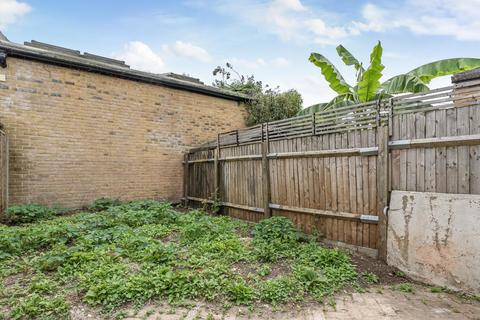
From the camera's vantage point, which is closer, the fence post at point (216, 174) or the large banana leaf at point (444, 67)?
the large banana leaf at point (444, 67)

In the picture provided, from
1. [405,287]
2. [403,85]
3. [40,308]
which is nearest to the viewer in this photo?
[40,308]

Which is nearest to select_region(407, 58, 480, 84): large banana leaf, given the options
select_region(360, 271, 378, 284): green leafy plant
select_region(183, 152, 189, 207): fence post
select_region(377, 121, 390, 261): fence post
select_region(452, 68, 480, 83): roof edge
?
select_region(452, 68, 480, 83): roof edge

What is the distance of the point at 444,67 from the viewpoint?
659 centimetres

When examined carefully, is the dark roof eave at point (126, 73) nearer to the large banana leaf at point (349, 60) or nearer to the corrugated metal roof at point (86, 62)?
the corrugated metal roof at point (86, 62)

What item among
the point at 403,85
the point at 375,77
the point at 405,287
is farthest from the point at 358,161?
the point at 403,85

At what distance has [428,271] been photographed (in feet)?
11.5

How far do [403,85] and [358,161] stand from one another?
3877 millimetres

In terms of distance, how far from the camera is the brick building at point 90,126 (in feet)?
23.1

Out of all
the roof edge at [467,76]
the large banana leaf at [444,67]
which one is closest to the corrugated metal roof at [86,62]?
the large banana leaf at [444,67]

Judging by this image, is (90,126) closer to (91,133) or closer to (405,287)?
(91,133)

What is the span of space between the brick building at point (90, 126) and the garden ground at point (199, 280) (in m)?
2.67

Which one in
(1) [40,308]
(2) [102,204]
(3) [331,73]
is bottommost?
(1) [40,308]

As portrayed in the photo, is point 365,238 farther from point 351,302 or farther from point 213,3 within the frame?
point 213,3

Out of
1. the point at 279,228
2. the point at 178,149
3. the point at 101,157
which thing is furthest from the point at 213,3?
the point at 279,228
